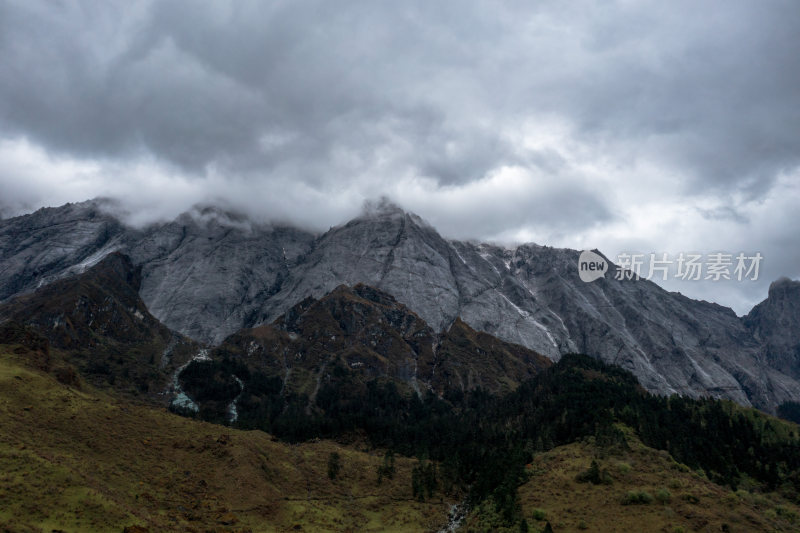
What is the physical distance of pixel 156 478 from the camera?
307 feet

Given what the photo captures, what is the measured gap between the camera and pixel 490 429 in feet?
584

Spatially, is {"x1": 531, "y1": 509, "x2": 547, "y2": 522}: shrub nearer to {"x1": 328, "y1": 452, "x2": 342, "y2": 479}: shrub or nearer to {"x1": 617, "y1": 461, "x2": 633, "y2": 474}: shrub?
{"x1": 617, "y1": 461, "x2": 633, "y2": 474}: shrub

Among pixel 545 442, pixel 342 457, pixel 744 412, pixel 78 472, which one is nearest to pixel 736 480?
pixel 545 442

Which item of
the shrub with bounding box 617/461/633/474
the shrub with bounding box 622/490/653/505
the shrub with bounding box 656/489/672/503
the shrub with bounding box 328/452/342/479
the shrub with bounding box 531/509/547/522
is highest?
the shrub with bounding box 617/461/633/474

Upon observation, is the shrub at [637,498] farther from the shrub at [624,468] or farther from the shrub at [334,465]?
the shrub at [334,465]

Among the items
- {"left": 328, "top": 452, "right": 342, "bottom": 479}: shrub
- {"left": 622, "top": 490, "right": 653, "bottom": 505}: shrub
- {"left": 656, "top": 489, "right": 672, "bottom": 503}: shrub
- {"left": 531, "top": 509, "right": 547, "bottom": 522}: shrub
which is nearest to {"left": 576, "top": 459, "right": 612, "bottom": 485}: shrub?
{"left": 622, "top": 490, "right": 653, "bottom": 505}: shrub

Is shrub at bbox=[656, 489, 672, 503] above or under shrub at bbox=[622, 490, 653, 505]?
above

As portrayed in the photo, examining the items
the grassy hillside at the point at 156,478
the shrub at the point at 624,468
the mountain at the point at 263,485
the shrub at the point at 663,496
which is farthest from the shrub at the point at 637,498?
the grassy hillside at the point at 156,478

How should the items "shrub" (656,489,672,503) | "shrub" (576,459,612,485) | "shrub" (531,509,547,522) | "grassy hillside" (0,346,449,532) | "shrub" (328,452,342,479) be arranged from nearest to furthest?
"grassy hillside" (0,346,449,532) → "shrub" (656,489,672,503) → "shrub" (531,509,547,522) → "shrub" (576,459,612,485) → "shrub" (328,452,342,479)

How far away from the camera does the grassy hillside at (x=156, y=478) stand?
6581 cm

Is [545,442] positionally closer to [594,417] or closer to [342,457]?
[594,417]

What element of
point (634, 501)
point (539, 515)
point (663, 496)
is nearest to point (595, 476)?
point (634, 501)

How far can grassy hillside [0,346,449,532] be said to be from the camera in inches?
2591

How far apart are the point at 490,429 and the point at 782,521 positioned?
4002 inches
